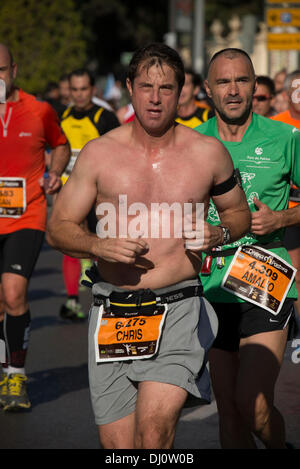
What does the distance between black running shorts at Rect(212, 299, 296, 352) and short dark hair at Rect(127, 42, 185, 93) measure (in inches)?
50.3

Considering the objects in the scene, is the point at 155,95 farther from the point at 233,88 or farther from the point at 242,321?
the point at 242,321

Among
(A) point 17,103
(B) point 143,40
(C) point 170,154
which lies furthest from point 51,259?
(B) point 143,40

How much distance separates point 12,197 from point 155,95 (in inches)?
110

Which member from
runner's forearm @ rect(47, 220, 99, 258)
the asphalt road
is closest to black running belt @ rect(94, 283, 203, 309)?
runner's forearm @ rect(47, 220, 99, 258)

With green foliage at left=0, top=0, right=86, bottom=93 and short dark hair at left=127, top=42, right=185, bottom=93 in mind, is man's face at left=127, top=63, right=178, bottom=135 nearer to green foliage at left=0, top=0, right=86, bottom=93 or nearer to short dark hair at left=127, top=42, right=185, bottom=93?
short dark hair at left=127, top=42, right=185, bottom=93

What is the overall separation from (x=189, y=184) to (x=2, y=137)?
2.85 metres

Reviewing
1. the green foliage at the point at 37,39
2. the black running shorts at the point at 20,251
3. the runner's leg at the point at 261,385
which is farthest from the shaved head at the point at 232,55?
the green foliage at the point at 37,39

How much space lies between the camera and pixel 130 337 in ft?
13.7

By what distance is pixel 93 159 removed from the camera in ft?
13.8

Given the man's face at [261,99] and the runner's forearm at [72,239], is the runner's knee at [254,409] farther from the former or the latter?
the man's face at [261,99]

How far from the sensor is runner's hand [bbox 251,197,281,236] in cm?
471

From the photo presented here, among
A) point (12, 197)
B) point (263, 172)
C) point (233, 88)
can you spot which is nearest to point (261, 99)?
point (12, 197)

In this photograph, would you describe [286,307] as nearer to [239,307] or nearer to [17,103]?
[239,307]

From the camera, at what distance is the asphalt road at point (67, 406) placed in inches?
228
